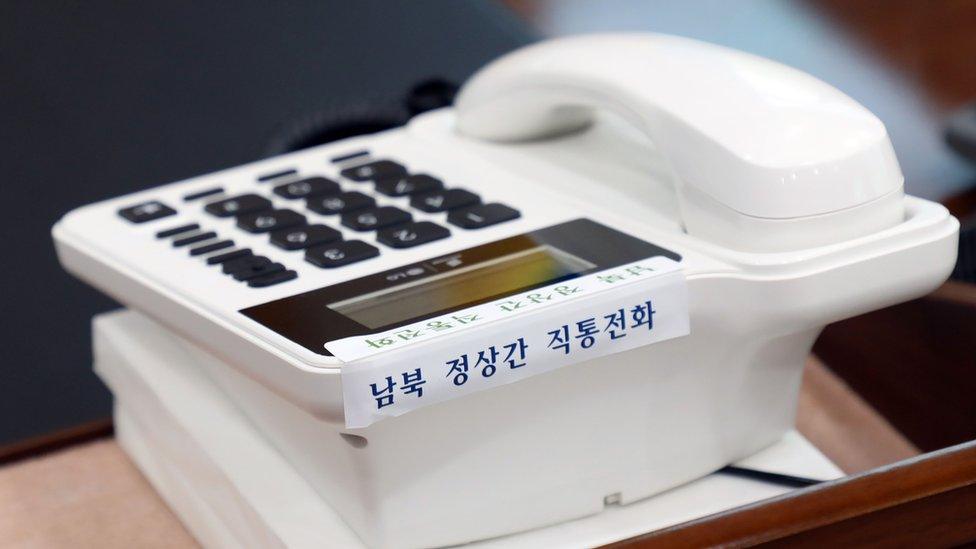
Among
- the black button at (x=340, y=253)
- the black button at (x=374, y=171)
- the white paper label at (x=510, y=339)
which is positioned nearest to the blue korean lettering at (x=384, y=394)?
the white paper label at (x=510, y=339)

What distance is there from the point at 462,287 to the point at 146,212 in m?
0.19

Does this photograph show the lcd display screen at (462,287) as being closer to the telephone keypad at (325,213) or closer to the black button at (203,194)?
the telephone keypad at (325,213)

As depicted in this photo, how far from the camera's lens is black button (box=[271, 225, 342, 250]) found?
51 cm

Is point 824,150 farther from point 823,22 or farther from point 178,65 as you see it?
point 823,22

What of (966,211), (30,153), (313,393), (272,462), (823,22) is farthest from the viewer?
(823,22)

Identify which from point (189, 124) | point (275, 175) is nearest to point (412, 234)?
point (275, 175)

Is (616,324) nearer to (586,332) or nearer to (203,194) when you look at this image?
(586,332)

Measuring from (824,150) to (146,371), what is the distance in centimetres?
32

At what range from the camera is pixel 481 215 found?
0.53 meters

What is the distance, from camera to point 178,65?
0.90 m

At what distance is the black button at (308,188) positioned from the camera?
22.8 inches

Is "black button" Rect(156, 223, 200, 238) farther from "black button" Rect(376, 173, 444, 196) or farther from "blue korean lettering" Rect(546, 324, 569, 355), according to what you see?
"blue korean lettering" Rect(546, 324, 569, 355)

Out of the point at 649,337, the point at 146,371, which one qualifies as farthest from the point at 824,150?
the point at 146,371

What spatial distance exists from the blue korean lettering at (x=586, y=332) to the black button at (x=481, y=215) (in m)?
0.10
